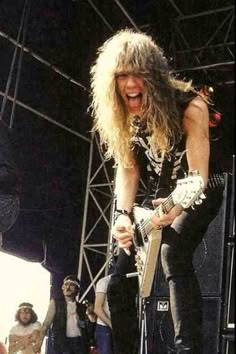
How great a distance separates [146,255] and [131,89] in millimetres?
546

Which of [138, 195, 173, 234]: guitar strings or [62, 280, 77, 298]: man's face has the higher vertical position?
[138, 195, 173, 234]: guitar strings

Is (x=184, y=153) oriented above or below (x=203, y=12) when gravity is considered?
below

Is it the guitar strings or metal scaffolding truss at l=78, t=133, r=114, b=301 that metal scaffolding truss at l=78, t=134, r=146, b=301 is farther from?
the guitar strings

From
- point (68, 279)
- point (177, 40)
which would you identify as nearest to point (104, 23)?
point (177, 40)

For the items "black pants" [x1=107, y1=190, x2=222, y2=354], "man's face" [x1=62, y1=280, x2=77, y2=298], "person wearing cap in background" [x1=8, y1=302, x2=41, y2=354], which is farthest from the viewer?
"man's face" [x1=62, y1=280, x2=77, y2=298]

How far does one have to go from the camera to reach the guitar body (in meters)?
1.89

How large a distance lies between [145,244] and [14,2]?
15.3 ft

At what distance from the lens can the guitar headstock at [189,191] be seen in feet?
5.67

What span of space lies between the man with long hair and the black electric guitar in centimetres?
3

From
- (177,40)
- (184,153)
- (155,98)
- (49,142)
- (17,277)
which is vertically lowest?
(17,277)

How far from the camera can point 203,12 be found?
5480mm

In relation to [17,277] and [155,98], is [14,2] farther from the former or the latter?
[155,98]

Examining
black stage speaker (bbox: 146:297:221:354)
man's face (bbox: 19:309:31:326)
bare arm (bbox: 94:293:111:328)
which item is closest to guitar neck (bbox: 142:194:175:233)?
black stage speaker (bbox: 146:297:221:354)

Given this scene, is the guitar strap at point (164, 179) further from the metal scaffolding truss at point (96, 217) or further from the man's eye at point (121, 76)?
A: the metal scaffolding truss at point (96, 217)
